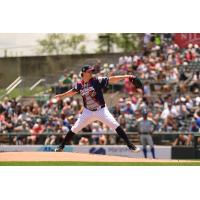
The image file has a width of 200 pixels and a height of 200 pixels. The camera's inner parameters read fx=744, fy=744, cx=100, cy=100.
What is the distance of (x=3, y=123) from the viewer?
22.3 metres

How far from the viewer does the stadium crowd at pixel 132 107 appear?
21609mm

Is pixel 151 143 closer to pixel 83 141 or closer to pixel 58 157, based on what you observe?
pixel 83 141

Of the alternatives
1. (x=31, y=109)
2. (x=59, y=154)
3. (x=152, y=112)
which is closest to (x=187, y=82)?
(x=152, y=112)

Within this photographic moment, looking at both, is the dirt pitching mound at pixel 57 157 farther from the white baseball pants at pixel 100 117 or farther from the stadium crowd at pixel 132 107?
the stadium crowd at pixel 132 107

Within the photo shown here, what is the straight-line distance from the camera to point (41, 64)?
23.5 m

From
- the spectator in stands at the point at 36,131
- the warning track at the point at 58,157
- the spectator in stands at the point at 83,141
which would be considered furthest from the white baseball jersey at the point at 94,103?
the spectator in stands at the point at 36,131

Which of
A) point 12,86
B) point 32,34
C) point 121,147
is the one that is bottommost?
point 121,147

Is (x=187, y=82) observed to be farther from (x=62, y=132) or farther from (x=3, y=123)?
(x=3, y=123)

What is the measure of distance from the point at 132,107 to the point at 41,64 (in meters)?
3.39

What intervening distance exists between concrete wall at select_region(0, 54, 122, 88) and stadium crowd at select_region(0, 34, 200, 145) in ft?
1.74

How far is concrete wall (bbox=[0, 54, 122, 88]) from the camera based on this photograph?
21.6 m

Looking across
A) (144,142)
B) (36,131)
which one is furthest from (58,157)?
(36,131)

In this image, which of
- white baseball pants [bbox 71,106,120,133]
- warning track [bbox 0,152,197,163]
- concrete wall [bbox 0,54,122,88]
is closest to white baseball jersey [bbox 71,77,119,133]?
white baseball pants [bbox 71,106,120,133]

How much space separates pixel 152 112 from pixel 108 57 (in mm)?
2346
